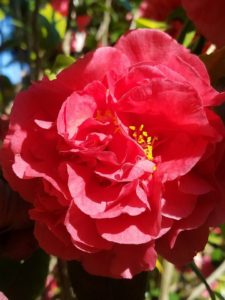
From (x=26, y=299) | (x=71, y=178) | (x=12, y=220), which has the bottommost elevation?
(x=26, y=299)

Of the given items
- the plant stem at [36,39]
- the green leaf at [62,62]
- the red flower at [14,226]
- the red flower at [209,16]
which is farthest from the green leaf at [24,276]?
the plant stem at [36,39]

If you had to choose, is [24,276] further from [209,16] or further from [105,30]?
[105,30]

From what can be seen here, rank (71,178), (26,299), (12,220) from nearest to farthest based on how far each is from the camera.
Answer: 1. (71,178)
2. (12,220)
3. (26,299)

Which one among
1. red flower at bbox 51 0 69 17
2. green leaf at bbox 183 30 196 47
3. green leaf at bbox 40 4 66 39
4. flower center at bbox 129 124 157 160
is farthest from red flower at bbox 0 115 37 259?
red flower at bbox 51 0 69 17

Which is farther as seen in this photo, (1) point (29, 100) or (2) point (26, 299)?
(2) point (26, 299)

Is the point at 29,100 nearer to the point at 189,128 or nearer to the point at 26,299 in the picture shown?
the point at 189,128

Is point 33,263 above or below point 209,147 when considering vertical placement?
below

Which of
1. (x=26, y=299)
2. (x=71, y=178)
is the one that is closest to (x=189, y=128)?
(x=71, y=178)

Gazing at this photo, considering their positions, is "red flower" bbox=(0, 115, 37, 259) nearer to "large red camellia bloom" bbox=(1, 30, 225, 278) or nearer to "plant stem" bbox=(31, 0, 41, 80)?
"large red camellia bloom" bbox=(1, 30, 225, 278)
